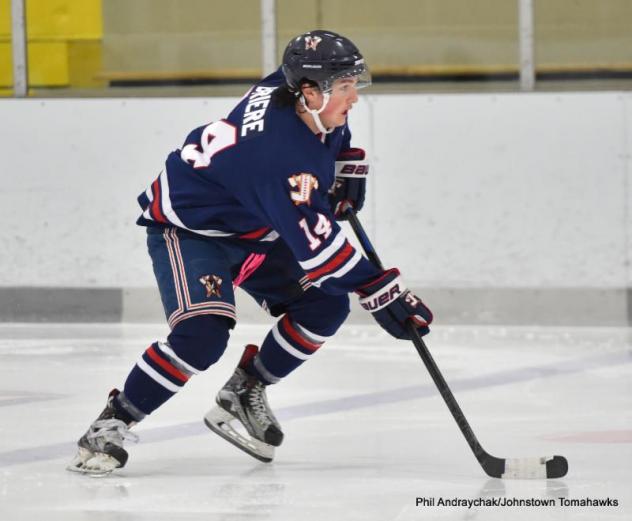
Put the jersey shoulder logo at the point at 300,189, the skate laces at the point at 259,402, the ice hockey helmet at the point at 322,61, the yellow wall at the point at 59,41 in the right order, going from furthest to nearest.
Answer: the yellow wall at the point at 59,41
the skate laces at the point at 259,402
the ice hockey helmet at the point at 322,61
the jersey shoulder logo at the point at 300,189

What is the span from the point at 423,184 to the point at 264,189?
275cm

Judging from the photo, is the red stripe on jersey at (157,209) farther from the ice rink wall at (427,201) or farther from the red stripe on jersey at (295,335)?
the ice rink wall at (427,201)

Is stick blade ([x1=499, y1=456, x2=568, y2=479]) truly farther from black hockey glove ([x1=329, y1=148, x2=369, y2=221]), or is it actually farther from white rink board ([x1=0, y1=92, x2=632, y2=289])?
white rink board ([x1=0, y1=92, x2=632, y2=289])

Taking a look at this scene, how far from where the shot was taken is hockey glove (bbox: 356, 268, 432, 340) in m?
2.99

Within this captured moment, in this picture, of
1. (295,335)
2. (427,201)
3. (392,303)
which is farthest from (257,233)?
(427,201)

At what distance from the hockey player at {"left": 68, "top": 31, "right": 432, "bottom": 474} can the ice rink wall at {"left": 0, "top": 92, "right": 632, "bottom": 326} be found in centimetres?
229

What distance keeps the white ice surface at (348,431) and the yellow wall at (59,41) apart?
1189 mm

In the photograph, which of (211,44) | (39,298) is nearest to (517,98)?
(211,44)

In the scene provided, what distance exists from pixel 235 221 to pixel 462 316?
258 centimetres

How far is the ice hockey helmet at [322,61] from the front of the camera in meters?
3.02

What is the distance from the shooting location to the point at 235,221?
318 centimetres

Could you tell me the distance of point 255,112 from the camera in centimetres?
307

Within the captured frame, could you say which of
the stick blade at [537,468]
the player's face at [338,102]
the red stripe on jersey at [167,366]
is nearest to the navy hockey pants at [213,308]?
the red stripe on jersey at [167,366]

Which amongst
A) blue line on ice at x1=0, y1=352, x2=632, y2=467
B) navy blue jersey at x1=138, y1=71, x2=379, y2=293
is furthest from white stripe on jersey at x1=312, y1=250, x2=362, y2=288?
blue line on ice at x1=0, y1=352, x2=632, y2=467
